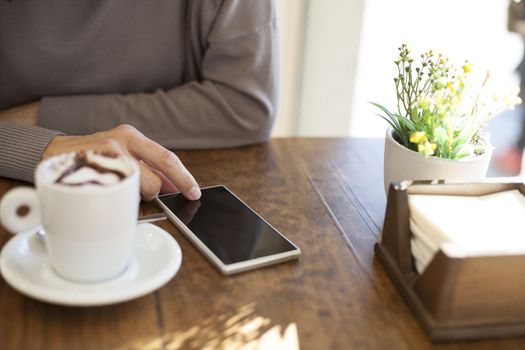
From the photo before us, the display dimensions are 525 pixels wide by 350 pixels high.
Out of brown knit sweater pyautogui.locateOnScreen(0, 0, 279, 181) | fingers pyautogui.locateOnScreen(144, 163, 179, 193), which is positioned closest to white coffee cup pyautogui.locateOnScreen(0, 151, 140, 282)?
fingers pyautogui.locateOnScreen(144, 163, 179, 193)

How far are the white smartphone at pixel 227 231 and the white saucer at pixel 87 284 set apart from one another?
6cm

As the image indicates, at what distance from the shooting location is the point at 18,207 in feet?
2.11

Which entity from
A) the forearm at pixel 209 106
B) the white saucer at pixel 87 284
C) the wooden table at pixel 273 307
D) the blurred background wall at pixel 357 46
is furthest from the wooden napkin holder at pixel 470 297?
the blurred background wall at pixel 357 46

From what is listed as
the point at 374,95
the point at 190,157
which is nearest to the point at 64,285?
the point at 190,157

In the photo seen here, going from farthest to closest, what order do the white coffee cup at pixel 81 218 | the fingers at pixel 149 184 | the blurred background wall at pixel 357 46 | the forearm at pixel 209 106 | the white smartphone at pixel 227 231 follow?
the blurred background wall at pixel 357 46, the forearm at pixel 209 106, the fingers at pixel 149 184, the white smartphone at pixel 227 231, the white coffee cup at pixel 81 218

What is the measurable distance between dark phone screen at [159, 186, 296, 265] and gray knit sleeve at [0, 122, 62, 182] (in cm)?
22

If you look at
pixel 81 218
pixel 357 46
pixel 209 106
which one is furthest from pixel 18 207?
pixel 357 46

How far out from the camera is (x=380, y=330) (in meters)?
0.65

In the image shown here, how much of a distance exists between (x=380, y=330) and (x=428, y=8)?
62.2 inches

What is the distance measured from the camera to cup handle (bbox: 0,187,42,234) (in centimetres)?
63

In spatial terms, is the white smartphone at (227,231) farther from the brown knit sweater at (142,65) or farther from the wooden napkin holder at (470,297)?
the brown knit sweater at (142,65)

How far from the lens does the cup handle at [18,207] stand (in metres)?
0.63

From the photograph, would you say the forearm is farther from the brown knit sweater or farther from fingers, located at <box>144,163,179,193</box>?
fingers, located at <box>144,163,179,193</box>

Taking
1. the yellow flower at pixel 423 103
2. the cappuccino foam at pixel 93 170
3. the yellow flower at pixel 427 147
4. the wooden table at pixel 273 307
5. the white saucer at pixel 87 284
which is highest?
the yellow flower at pixel 423 103
